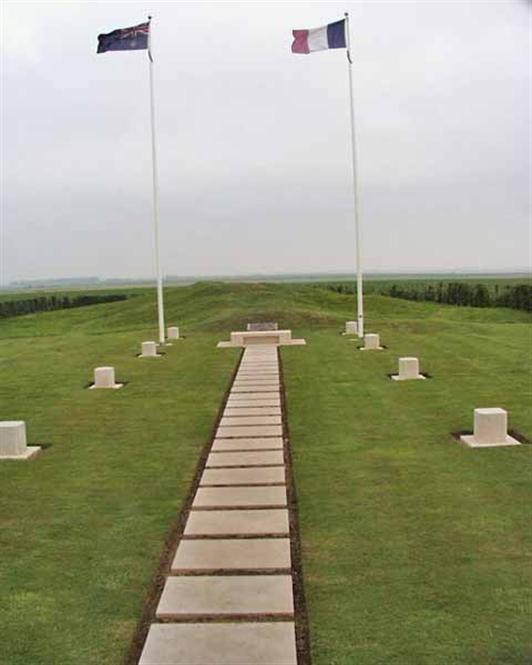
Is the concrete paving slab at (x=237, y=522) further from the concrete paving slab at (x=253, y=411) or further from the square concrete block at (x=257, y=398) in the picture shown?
the square concrete block at (x=257, y=398)

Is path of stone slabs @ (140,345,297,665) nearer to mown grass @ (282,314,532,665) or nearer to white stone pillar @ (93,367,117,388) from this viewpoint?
mown grass @ (282,314,532,665)

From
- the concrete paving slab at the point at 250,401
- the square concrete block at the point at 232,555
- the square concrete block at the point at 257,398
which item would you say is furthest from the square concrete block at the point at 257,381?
the square concrete block at the point at 232,555

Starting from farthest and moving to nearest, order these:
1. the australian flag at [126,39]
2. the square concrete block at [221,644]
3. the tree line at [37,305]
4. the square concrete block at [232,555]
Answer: the tree line at [37,305], the australian flag at [126,39], the square concrete block at [232,555], the square concrete block at [221,644]

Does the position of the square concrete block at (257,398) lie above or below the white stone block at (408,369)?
below

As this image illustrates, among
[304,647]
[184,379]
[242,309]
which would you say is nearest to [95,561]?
[304,647]

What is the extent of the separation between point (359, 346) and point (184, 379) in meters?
6.20

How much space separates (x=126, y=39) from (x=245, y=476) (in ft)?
49.8

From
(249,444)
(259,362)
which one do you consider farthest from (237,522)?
(259,362)

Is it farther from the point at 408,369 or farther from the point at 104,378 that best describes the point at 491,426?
the point at 104,378

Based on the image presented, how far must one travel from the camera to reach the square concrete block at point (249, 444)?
8.19 m

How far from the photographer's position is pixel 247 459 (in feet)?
25.2

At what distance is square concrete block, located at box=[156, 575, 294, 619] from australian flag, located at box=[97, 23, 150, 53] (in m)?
16.6

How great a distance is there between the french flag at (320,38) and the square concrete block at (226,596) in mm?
16040

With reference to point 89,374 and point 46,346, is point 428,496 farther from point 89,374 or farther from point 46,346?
point 46,346
